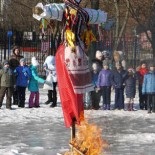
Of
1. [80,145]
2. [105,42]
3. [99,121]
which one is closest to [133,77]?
[99,121]

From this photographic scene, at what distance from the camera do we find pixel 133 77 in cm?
1565

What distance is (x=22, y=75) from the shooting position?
603 inches

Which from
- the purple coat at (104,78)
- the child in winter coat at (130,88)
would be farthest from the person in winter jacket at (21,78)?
the child in winter coat at (130,88)

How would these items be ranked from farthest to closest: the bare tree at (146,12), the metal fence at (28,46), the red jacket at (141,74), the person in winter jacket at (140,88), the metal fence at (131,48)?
the bare tree at (146,12) → the metal fence at (28,46) → the metal fence at (131,48) → the red jacket at (141,74) → the person in winter jacket at (140,88)

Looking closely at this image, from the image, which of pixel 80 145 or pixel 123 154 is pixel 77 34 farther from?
pixel 123 154

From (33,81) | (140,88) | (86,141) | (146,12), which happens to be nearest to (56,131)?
(33,81)

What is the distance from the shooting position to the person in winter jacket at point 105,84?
15388mm

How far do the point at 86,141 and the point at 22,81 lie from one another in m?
10.1

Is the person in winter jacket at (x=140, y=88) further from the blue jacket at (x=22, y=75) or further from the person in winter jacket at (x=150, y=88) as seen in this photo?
the blue jacket at (x=22, y=75)

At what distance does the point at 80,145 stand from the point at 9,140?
5550 mm

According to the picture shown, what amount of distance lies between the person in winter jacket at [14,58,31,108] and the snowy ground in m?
0.31

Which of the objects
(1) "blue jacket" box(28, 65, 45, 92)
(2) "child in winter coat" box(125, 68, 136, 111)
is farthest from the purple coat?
(1) "blue jacket" box(28, 65, 45, 92)

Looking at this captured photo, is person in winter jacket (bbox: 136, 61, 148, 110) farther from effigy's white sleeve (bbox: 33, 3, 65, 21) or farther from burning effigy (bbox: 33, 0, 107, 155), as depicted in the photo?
effigy's white sleeve (bbox: 33, 3, 65, 21)

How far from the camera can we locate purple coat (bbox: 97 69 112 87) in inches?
605
